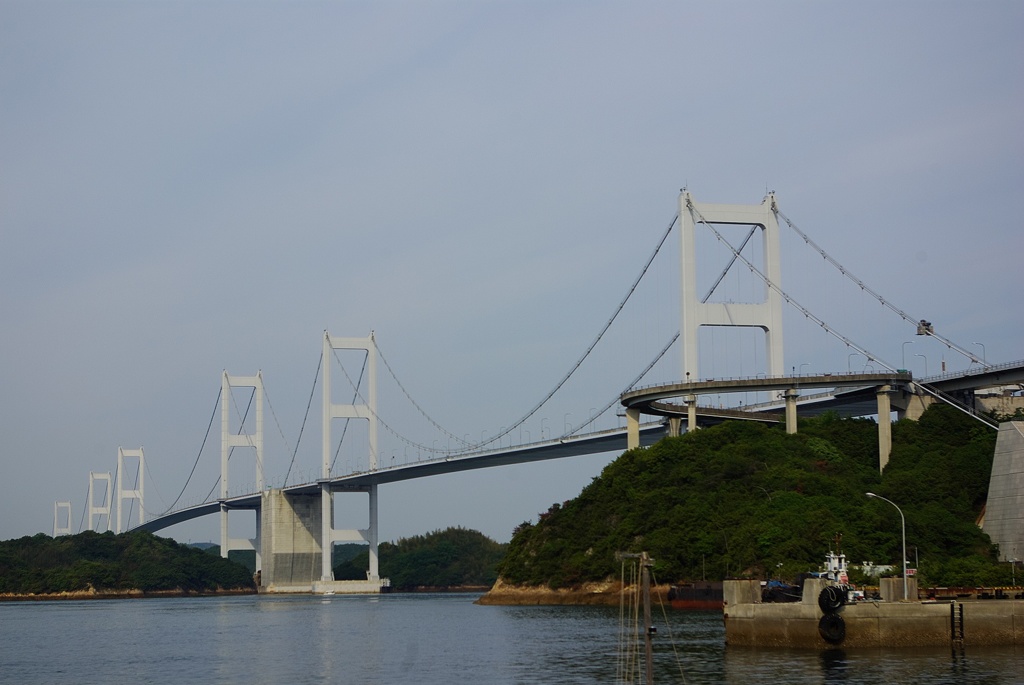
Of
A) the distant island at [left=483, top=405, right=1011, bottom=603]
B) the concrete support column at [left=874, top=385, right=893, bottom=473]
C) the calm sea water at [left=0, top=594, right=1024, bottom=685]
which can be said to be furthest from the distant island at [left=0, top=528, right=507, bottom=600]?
the concrete support column at [left=874, top=385, right=893, bottom=473]

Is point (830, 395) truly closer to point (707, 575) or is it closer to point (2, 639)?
point (707, 575)

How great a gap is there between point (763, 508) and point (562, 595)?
18782mm

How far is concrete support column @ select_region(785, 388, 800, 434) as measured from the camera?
86500mm

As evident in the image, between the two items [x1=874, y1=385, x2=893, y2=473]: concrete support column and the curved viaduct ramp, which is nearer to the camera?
[x1=874, y1=385, x2=893, y2=473]: concrete support column

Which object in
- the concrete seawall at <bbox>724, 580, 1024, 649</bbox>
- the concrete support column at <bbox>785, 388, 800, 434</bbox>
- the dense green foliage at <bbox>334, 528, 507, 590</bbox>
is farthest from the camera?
the dense green foliage at <bbox>334, 528, 507, 590</bbox>

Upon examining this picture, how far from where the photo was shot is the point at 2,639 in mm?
70500

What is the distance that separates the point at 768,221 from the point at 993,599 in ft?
163

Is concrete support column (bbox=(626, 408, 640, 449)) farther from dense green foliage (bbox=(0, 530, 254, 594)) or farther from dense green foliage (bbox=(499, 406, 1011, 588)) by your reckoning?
dense green foliage (bbox=(0, 530, 254, 594))

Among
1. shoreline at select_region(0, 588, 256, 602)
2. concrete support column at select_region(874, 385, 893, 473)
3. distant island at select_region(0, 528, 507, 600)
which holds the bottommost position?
shoreline at select_region(0, 588, 256, 602)

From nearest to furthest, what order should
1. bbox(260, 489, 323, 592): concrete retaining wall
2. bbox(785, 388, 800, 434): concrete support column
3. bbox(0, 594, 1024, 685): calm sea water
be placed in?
bbox(0, 594, 1024, 685): calm sea water < bbox(785, 388, 800, 434): concrete support column < bbox(260, 489, 323, 592): concrete retaining wall

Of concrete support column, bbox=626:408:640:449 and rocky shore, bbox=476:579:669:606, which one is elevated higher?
concrete support column, bbox=626:408:640:449

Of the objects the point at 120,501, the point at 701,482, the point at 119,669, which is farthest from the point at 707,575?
the point at 120,501

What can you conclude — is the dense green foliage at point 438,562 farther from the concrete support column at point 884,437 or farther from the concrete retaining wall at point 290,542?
the concrete support column at point 884,437

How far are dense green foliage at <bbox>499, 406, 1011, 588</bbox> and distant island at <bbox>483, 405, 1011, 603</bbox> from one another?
0.29ft
